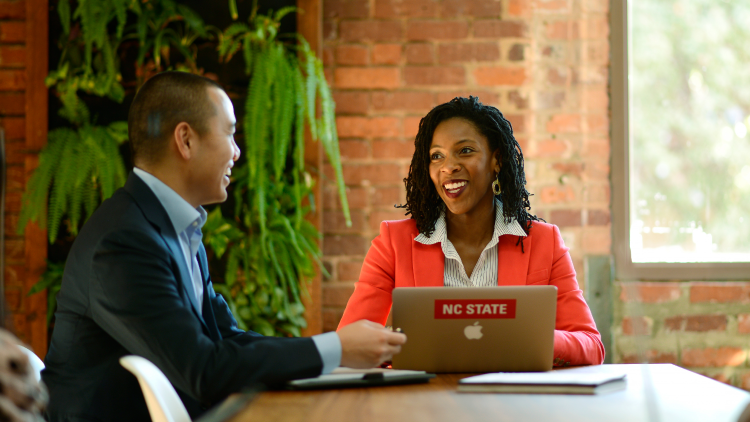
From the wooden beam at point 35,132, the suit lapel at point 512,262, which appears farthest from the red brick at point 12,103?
the suit lapel at point 512,262

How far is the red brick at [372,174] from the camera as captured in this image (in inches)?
101

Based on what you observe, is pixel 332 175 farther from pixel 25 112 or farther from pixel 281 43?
pixel 25 112

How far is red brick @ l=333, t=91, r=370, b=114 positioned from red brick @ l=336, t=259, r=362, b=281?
608 mm

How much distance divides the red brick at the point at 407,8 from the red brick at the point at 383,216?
79 cm

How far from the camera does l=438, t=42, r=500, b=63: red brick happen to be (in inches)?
101

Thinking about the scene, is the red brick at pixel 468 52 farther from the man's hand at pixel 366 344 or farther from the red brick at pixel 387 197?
the man's hand at pixel 366 344

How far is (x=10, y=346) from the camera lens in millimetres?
579

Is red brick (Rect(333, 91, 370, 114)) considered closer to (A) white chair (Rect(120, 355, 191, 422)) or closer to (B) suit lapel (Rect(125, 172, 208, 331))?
(B) suit lapel (Rect(125, 172, 208, 331))

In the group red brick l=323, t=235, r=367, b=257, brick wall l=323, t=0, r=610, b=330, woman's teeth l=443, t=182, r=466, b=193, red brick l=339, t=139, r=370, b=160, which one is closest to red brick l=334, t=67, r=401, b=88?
brick wall l=323, t=0, r=610, b=330

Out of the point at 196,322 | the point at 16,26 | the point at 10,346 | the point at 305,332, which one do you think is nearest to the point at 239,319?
the point at 305,332

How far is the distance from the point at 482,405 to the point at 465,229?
1031 millimetres

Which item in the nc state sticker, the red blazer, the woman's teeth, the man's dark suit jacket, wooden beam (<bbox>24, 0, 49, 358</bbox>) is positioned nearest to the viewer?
the man's dark suit jacket

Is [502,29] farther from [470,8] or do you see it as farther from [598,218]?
[598,218]

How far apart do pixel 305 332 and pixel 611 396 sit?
150 centimetres
